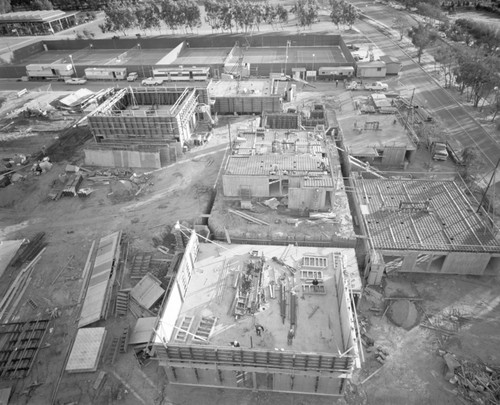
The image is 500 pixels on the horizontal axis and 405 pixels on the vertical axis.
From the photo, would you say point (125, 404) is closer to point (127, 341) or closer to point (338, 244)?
point (127, 341)

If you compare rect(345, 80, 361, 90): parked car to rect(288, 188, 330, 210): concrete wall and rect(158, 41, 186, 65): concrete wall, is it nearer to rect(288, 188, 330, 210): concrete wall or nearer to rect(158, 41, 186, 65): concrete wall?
rect(288, 188, 330, 210): concrete wall

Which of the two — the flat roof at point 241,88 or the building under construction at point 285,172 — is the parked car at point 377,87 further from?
the building under construction at point 285,172

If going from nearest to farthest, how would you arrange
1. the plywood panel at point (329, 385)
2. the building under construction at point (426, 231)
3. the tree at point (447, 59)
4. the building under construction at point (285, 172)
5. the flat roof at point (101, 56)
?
1. the plywood panel at point (329, 385)
2. the building under construction at point (426, 231)
3. the building under construction at point (285, 172)
4. the tree at point (447, 59)
5. the flat roof at point (101, 56)

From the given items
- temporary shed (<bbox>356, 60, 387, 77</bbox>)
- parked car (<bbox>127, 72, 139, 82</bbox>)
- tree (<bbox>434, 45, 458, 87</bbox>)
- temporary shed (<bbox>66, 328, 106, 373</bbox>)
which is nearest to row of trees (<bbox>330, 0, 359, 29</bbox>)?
temporary shed (<bbox>356, 60, 387, 77</bbox>)

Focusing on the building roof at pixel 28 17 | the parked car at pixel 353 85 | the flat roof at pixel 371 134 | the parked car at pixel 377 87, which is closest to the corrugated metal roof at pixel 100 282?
the flat roof at pixel 371 134

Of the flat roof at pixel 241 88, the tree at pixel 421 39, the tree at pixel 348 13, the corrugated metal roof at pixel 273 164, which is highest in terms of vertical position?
the tree at pixel 348 13

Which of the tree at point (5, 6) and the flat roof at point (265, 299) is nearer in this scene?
the flat roof at point (265, 299)

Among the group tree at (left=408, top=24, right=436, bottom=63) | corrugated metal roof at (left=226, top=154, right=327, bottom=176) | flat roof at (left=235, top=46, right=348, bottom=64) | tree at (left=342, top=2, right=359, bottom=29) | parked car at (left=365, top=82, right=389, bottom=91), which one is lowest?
parked car at (left=365, top=82, right=389, bottom=91)
